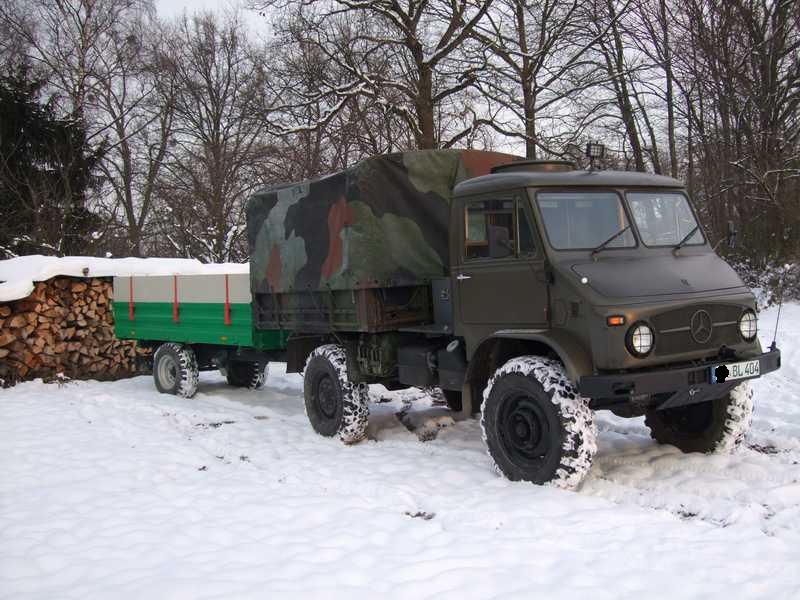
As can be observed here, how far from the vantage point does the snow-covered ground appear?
407 centimetres

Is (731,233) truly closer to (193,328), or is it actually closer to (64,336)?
(193,328)

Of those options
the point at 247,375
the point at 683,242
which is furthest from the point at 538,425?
the point at 247,375

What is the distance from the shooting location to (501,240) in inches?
235

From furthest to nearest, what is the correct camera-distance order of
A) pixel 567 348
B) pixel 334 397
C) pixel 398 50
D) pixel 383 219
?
pixel 398 50 < pixel 334 397 < pixel 383 219 < pixel 567 348

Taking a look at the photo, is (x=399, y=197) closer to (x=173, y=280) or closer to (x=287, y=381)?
(x=173, y=280)

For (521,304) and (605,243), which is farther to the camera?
(521,304)

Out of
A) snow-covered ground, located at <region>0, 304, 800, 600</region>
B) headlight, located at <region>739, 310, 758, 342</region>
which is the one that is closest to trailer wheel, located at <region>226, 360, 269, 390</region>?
snow-covered ground, located at <region>0, 304, 800, 600</region>

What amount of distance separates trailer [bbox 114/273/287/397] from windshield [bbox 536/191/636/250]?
4.36 m

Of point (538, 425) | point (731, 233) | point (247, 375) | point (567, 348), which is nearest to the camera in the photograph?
point (567, 348)

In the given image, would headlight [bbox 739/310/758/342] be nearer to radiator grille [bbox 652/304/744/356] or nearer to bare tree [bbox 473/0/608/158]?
radiator grille [bbox 652/304/744/356]

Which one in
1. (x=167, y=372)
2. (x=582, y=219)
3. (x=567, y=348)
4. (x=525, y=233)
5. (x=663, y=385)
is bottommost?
(x=167, y=372)

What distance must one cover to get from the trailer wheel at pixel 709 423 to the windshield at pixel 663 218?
4.32 feet

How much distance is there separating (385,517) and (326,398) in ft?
9.35

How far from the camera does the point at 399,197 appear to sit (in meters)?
7.48
